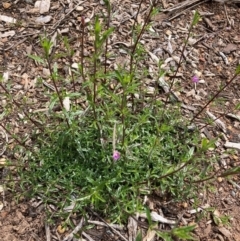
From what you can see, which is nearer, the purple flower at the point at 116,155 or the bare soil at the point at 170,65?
the purple flower at the point at 116,155

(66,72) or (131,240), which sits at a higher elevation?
(66,72)

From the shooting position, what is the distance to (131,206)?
2758mm

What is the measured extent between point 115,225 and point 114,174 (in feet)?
1.02

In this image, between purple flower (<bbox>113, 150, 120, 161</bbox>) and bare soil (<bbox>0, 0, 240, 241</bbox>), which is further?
bare soil (<bbox>0, 0, 240, 241</bbox>)

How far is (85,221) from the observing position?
9.10ft

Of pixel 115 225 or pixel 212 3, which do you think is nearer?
pixel 115 225

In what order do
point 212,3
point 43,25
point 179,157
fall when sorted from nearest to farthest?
point 179,157 < point 43,25 < point 212,3

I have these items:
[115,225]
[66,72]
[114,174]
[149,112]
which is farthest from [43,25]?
[115,225]

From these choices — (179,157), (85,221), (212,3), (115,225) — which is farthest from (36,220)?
(212,3)

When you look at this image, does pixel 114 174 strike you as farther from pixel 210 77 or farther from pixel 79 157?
pixel 210 77

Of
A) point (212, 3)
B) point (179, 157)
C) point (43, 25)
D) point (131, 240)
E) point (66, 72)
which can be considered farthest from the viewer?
point (212, 3)

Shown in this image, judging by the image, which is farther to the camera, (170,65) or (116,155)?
(170,65)

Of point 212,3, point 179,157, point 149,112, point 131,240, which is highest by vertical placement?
point 212,3

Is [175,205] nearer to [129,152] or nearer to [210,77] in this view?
[129,152]
